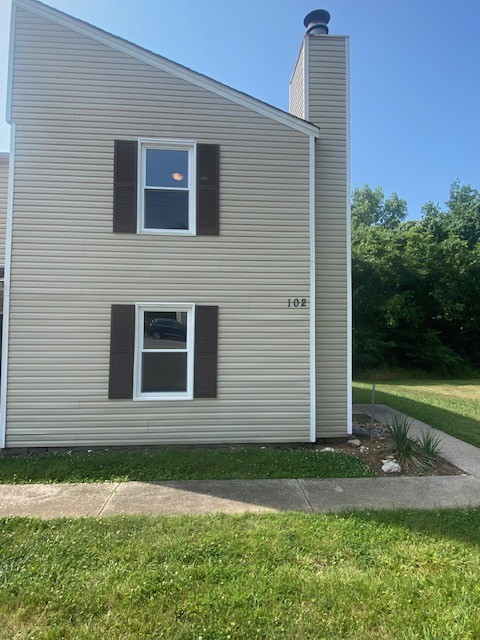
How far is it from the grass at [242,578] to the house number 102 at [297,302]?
138 inches

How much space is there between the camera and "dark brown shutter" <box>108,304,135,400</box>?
616cm

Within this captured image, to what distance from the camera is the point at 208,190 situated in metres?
6.47

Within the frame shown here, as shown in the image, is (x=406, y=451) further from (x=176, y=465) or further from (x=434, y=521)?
(x=176, y=465)

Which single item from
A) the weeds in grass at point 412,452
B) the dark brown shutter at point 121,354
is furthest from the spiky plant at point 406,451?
the dark brown shutter at point 121,354

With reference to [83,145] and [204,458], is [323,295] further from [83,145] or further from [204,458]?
[83,145]

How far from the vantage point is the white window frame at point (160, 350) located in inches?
248

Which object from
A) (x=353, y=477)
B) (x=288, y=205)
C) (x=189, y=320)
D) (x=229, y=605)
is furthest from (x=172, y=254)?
(x=229, y=605)

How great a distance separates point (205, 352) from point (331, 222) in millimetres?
3193

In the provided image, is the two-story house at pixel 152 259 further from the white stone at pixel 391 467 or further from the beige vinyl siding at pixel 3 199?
the beige vinyl siding at pixel 3 199

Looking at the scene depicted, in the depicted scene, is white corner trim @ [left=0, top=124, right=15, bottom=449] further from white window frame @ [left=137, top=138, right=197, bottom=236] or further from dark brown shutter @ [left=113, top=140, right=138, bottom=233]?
white window frame @ [left=137, top=138, right=197, bottom=236]

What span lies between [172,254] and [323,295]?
8.80 feet

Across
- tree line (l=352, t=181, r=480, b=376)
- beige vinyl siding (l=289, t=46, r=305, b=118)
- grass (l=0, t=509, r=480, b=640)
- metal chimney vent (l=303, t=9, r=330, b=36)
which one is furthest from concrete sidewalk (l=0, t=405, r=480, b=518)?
tree line (l=352, t=181, r=480, b=376)

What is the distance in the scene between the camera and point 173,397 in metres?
6.32

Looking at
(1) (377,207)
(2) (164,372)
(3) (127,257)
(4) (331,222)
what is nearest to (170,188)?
(3) (127,257)
